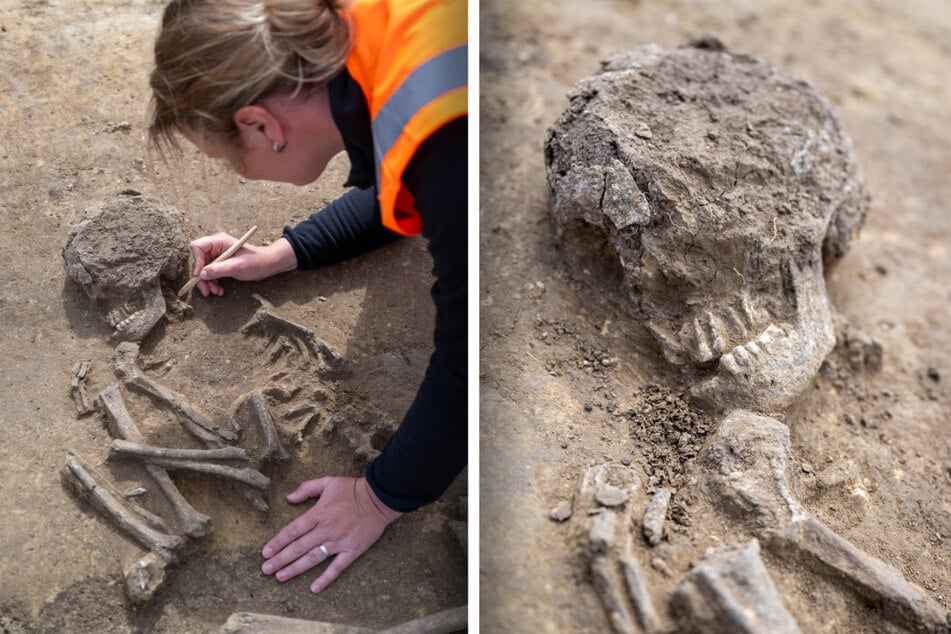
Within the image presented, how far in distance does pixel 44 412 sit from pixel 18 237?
0.44m

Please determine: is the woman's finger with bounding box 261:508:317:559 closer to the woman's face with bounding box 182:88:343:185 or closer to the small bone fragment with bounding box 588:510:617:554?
the small bone fragment with bounding box 588:510:617:554

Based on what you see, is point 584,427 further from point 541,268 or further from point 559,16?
point 559,16

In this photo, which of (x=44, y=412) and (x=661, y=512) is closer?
(x=44, y=412)

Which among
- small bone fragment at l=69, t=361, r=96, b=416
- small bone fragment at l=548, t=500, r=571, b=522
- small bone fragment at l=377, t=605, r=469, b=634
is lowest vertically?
small bone fragment at l=377, t=605, r=469, b=634

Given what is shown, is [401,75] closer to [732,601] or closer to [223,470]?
[223,470]

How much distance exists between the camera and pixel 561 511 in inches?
86.6

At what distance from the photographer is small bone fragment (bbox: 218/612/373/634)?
1900 millimetres

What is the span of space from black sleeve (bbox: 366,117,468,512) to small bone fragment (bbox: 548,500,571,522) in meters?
0.29

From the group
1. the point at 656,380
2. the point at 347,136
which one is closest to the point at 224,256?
the point at 347,136

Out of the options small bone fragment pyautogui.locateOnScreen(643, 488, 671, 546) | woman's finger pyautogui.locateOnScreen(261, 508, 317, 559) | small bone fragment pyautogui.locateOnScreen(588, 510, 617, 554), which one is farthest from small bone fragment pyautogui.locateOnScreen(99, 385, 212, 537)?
small bone fragment pyautogui.locateOnScreen(643, 488, 671, 546)

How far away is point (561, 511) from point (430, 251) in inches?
30.9

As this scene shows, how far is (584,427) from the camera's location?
251 cm

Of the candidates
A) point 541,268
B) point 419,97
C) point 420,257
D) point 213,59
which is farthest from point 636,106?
point 213,59

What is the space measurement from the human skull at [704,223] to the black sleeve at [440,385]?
93cm
